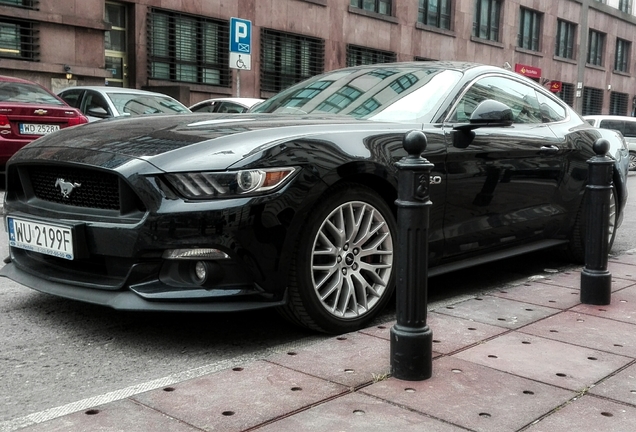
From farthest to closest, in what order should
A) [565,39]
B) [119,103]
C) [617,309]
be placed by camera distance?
[565,39]
[119,103]
[617,309]

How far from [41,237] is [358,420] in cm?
189

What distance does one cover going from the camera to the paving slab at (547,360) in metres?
3.27

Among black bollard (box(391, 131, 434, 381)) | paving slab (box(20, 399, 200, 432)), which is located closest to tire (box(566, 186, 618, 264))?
black bollard (box(391, 131, 434, 381))

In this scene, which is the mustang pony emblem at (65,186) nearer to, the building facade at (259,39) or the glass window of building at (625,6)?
the building facade at (259,39)

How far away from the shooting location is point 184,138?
365 centimetres

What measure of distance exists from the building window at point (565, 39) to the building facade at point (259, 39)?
53 mm

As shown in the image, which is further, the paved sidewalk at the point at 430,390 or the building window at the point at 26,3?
the building window at the point at 26,3


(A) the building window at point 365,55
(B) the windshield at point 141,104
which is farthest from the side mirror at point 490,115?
(A) the building window at point 365,55

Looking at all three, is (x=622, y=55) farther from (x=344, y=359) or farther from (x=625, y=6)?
A: (x=344, y=359)

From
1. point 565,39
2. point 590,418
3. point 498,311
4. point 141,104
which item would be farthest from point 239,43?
point 565,39

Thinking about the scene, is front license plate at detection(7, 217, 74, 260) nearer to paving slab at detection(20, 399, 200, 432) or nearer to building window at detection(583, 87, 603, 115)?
paving slab at detection(20, 399, 200, 432)

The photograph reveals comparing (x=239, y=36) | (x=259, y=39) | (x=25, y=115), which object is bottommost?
(x=25, y=115)

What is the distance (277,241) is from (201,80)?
734 inches

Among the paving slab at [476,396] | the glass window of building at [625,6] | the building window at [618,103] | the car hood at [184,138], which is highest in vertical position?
the glass window of building at [625,6]
